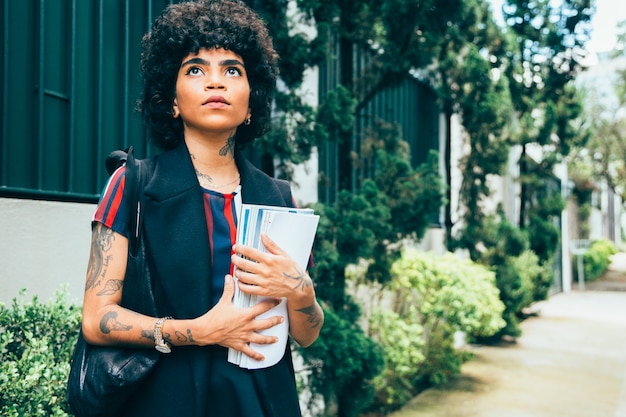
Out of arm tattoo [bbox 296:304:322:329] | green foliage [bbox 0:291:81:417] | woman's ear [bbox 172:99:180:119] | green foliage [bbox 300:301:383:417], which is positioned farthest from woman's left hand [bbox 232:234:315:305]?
green foliage [bbox 300:301:383:417]

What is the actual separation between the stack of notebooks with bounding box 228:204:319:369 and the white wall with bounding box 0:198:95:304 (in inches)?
52.4

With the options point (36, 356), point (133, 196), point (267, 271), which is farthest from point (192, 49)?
point (36, 356)

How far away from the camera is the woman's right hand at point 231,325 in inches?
56.9

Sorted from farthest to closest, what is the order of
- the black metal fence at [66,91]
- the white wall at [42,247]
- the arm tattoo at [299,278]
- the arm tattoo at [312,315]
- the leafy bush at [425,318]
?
1. the leafy bush at [425,318]
2. the black metal fence at [66,91]
3. the white wall at [42,247]
4. the arm tattoo at [312,315]
5. the arm tattoo at [299,278]

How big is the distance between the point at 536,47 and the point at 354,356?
26.7 feet

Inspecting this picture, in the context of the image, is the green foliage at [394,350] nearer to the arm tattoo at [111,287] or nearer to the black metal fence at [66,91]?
the black metal fence at [66,91]

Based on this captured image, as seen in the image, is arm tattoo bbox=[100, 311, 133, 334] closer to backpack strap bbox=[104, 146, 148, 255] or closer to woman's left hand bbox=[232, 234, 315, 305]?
backpack strap bbox=[104, 146, 148, 255]

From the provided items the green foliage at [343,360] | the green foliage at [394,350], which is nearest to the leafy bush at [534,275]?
the green foliage at [394,350]

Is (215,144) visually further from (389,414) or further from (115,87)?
(389,414)

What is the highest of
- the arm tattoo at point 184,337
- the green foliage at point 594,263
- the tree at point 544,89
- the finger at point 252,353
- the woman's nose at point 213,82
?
the tree at point 544,89

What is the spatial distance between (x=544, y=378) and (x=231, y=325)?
6.65 meters

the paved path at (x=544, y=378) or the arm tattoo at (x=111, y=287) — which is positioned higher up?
the arm tattoo at (x=111, y=287)

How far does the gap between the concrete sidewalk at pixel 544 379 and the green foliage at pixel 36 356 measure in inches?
155

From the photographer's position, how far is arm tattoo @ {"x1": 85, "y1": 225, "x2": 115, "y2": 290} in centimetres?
146
